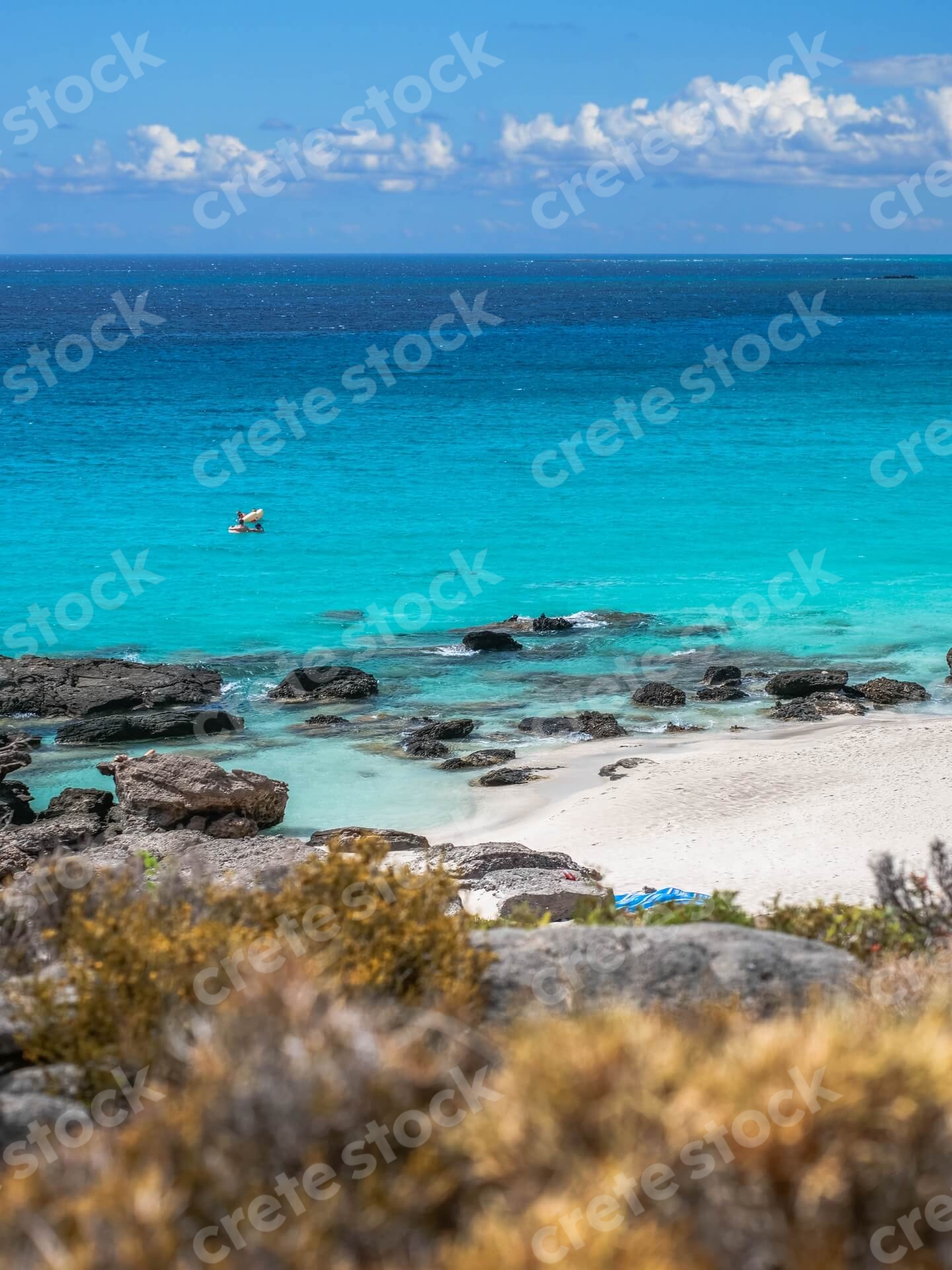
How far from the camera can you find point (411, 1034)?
5.04 metres

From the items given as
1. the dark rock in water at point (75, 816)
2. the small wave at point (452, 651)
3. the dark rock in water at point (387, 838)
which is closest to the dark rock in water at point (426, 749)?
the dark rock in water at point (387, 838)

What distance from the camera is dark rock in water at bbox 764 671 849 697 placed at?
923 inches

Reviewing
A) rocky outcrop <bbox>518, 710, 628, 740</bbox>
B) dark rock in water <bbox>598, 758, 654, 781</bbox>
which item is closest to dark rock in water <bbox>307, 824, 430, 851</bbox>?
dark rock in water <bbox>598, 758, 654, 781</bbox>

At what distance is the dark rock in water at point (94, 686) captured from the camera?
74.9 feet

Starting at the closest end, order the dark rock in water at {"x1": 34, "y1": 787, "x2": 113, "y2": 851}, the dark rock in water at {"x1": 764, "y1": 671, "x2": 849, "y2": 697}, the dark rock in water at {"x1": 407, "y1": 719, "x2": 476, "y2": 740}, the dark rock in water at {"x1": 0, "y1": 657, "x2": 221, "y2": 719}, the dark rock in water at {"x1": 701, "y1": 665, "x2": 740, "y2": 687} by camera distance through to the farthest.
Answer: the dark rock in water at {"x1": 34, "y1": 787, "x2": 113, "y2": 851} → the dark rock in water at {"x1": 407, "y1": 719, "x2": 476, "y2": 740} → the dark rock in water at {"x1": 0, "y1": 657, "x2": 221, "y2": 719} → the dark rock in water at {"x1": 764, "y1": 671, "x2": 849, "y2": 697} → the dark rock in water at {"x1": 701, "y1": 665, "x2": 740, "y2": 687}

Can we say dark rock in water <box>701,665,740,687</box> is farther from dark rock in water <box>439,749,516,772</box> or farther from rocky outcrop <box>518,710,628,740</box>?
dark rock in water <box>439,749,516,772</box>

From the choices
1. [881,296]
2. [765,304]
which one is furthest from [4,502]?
[881,296]

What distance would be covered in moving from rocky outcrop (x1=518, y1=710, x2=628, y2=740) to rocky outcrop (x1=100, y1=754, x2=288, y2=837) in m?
6.13

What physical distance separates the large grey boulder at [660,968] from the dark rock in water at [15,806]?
38.4 ft

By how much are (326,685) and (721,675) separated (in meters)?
7.39

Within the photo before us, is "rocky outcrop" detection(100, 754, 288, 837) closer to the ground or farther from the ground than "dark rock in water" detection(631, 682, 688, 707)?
farther from the ground

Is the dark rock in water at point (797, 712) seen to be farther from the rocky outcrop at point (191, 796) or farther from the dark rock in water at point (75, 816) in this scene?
the dark rock in water at point (75, 816)

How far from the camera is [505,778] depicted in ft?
62.2

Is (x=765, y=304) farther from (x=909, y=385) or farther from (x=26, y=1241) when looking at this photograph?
(x=26, y=1241)
